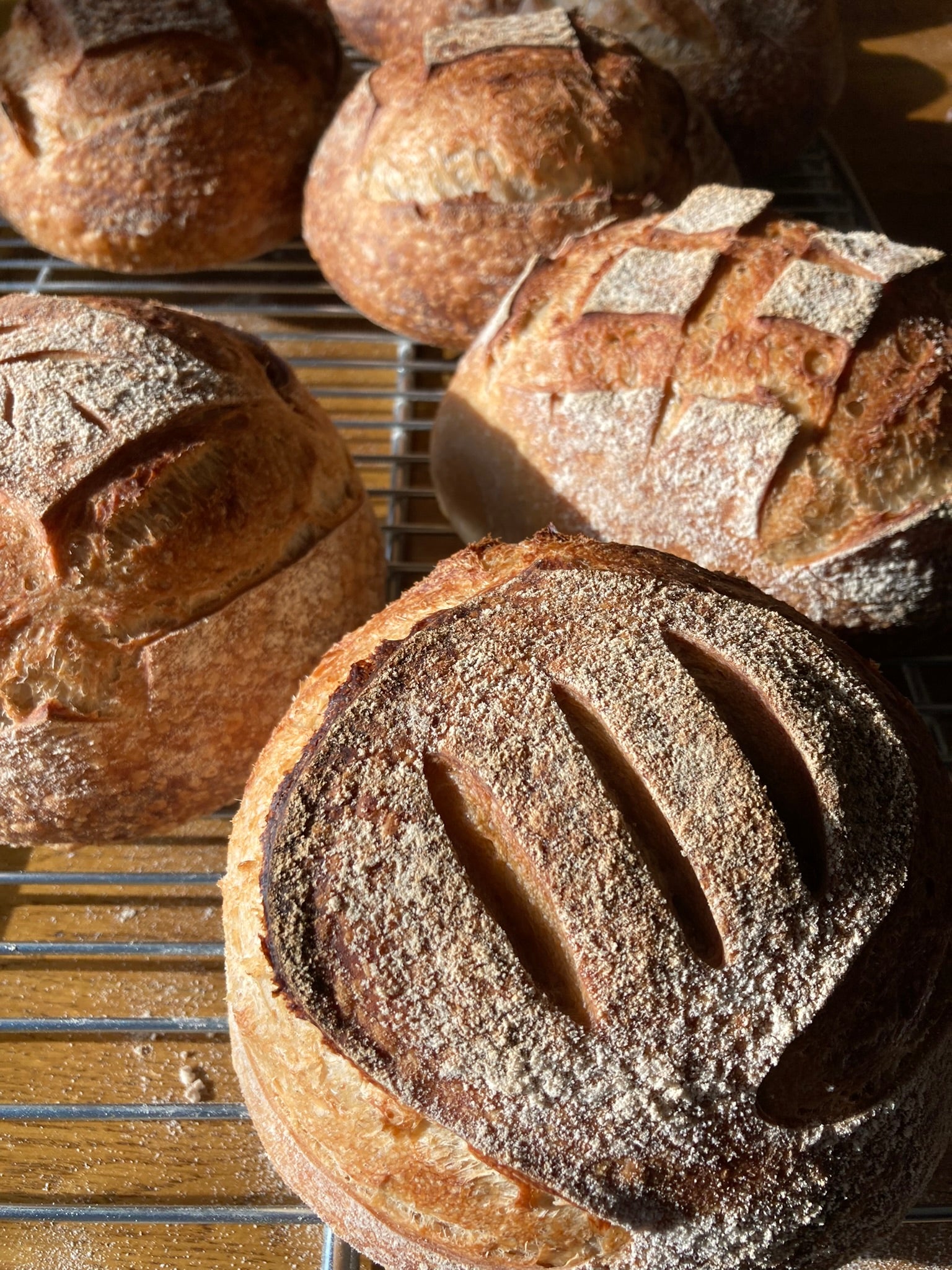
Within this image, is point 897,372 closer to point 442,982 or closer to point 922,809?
point 922,809

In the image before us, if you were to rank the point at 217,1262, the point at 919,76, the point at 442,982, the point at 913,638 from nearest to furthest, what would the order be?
the point at 442,982, the point at 217,1262, the point at 913,638, the point at 919,76

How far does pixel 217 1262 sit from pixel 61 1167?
211 mm

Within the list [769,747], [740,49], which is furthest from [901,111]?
[769,747]

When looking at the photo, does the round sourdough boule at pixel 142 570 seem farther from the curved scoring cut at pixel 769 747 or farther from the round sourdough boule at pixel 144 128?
the round sourdough boule at pixel 144 128

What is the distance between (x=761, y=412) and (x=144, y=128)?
1.27m

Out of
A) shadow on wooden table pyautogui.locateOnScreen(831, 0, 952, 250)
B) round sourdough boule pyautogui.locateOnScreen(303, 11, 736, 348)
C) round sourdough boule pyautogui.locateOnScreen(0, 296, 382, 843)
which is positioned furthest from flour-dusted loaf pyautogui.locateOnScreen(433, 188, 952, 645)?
shadow on wooden table pyautogui.locateOnScreen(831, 0, 952, 250)

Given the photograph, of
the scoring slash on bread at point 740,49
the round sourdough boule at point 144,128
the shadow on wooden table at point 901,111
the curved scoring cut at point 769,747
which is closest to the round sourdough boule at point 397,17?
the scoring slash on bread at point 740,49

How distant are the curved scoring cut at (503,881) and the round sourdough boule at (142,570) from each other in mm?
445

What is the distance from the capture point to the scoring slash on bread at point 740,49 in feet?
6.67

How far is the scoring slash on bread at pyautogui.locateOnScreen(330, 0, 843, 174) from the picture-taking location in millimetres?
2032

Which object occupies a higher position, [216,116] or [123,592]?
[216,116]

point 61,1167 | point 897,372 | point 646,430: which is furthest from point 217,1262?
point 897,372

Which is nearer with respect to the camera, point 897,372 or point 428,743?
point 428,743

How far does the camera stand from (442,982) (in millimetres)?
826
